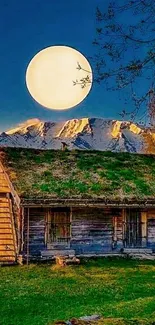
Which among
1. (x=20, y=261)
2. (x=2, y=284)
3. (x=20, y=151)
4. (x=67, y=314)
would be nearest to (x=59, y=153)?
(x=20, y=151)

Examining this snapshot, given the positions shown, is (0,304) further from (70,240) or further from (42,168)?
(42,168)

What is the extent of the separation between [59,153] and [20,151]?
2.56 metres

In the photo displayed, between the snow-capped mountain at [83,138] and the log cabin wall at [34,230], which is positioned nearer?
the log cabin wall at [34,230]

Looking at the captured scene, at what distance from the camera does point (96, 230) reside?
25.7m

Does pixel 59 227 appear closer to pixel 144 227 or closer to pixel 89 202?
pixel 89 202

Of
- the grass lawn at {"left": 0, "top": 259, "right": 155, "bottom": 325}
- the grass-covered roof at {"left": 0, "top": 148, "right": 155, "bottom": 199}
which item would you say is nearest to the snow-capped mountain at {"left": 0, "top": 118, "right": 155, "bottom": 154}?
the grass-covered roof at {"left": 0, "top": 148, "right": 155, "bottom": 199}

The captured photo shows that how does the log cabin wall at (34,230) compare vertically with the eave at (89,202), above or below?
below

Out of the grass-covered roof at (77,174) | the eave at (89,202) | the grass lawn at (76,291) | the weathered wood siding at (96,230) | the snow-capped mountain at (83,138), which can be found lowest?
the grass lawn at (76,291)

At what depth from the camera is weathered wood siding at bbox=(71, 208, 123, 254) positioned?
82.9ft

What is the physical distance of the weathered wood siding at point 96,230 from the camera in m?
25.3

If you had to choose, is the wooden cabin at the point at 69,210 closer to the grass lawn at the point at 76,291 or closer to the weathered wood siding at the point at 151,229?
the weathered wood siding at the point at 151,229

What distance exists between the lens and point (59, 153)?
99.5 feet

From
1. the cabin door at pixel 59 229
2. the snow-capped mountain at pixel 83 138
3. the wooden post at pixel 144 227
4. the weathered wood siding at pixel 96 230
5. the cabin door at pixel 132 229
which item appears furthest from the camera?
the snow-capped mountain at pixel 83 138

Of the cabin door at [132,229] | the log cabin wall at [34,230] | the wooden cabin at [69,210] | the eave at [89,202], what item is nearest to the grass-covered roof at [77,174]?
the wooden cabin at [69,210]
